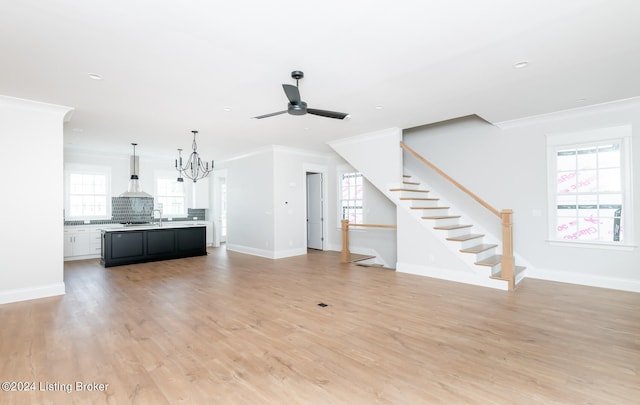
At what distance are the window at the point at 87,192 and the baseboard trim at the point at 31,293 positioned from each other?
4003 millimetres

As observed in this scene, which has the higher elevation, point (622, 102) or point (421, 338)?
point (622, 102)

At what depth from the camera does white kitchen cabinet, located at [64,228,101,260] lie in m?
7.40

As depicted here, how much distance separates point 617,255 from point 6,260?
8695 mm

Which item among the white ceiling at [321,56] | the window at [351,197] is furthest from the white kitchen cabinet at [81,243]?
the window at [351,197]

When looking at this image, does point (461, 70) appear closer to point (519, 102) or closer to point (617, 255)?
point (519, 102)

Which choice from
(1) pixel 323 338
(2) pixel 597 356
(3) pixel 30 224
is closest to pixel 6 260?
(3) pixel 30 224

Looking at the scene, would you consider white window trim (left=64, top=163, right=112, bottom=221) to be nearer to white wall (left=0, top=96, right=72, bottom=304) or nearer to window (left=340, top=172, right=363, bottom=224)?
white wall (left=0, top=96, right=72, bottom=304)

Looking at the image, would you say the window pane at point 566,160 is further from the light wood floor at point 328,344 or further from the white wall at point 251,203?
the white wall at point 251,203

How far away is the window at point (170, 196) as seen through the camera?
9219 mm

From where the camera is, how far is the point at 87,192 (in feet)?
26.2

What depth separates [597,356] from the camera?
265cm

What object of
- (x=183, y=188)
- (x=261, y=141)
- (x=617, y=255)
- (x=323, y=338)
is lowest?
(x=323, y=338)

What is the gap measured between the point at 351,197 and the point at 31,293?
21.4 ft

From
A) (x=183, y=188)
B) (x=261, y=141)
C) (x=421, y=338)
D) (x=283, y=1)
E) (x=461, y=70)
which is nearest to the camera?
(x=283, y=1)
